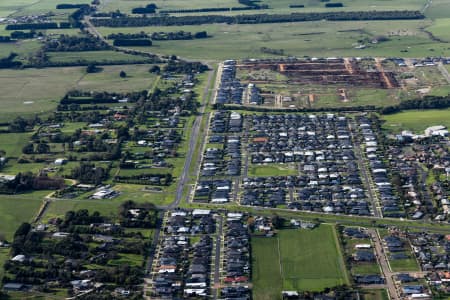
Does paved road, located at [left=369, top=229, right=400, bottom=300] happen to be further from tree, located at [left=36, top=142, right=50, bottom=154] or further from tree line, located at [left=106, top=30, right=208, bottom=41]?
tree line, located at [left=106, top=30, right=208, bottom=41]

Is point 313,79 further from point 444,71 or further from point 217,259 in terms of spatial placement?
point 217,259

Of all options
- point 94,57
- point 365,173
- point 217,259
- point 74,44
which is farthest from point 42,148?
point 74,44

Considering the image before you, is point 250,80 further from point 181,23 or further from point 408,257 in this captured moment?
point 408,257

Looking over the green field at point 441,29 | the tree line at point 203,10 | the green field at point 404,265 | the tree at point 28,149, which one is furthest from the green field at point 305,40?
the green field at point 404,265

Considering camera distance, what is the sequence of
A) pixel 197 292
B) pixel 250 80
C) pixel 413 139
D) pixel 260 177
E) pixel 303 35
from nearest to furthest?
pixel 197 292 < pixel 260 177 < pixel 413 139 < pixel 250 80 < pixel 303 35

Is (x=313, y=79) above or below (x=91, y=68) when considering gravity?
below

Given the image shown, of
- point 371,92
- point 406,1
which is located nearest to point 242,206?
point 371,92

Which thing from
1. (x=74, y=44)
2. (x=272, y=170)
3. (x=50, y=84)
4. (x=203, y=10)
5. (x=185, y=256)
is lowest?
(x=185, y=256)
